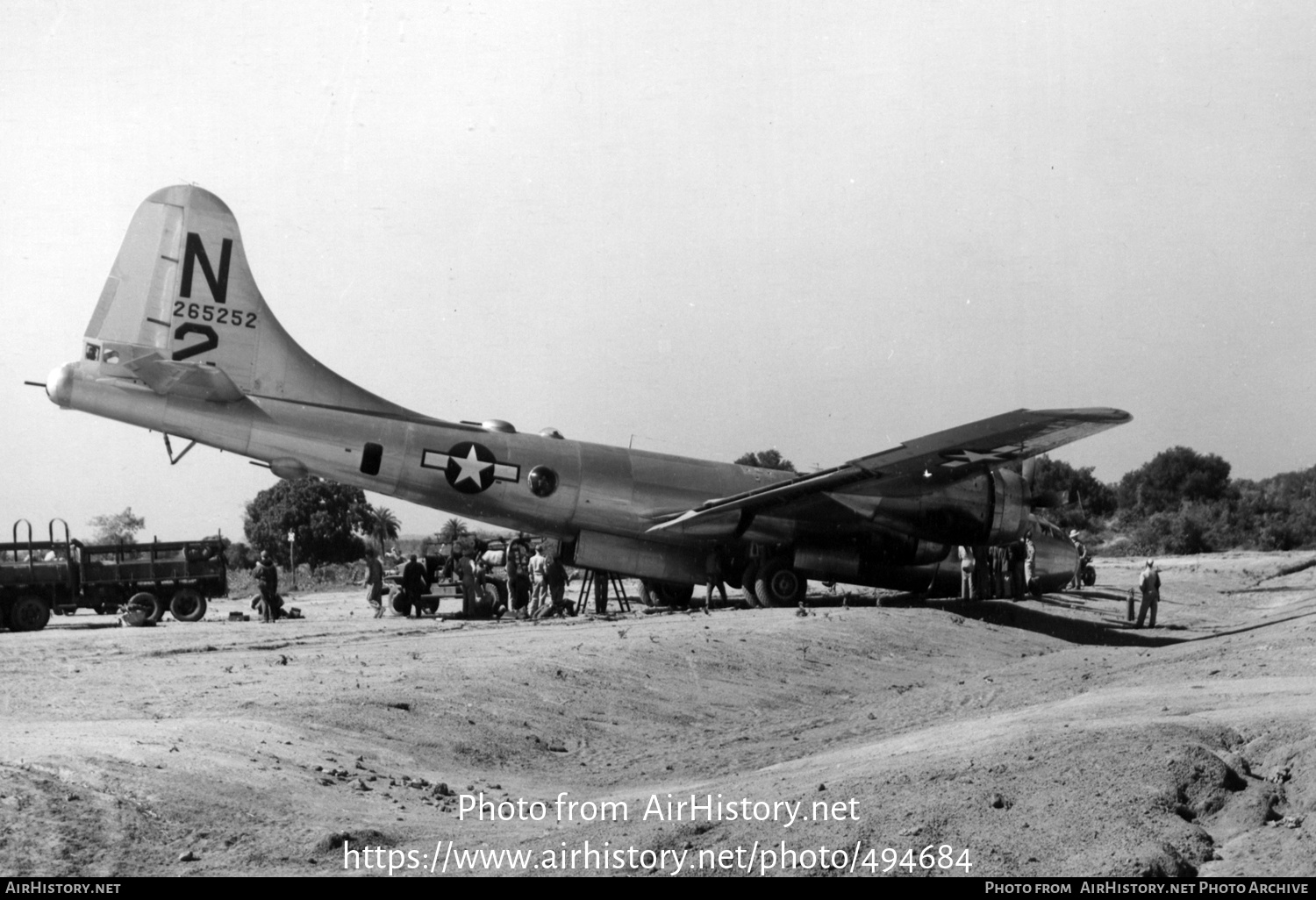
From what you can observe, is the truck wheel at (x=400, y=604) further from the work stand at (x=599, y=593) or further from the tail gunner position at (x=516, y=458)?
the tail gunner position at (x=516, y=458)

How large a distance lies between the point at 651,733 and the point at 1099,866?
6.93m

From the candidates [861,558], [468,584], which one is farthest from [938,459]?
[468,584]

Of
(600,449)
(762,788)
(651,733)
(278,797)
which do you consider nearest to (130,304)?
(600,449)

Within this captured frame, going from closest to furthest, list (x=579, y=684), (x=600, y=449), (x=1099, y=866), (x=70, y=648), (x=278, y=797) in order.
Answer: (x=1099, y=866) → (x=278, y=797) → (x=579, y=684) → (x=70, y=648) → (x=600, y=449)

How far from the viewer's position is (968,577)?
25812 millimetres

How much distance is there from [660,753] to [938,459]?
457 inches

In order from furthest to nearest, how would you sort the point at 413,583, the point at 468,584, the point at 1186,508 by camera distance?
the point at 1186,508 < the point at 413,583 < the point at 468,584

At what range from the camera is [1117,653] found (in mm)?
18734

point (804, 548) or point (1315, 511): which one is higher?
point (1315, 511)

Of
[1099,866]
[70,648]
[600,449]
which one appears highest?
[600,449]

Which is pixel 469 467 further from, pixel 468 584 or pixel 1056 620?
pixel 1056 620

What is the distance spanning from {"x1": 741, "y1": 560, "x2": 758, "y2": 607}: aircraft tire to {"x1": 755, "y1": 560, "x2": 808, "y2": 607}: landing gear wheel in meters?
0.07

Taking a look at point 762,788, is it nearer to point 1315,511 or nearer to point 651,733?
point 651,733

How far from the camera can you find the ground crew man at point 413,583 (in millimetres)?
25688
